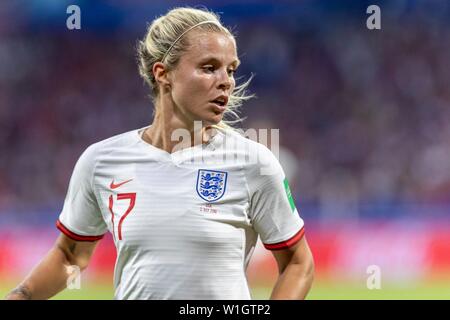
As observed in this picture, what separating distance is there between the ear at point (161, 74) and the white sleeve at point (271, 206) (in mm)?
502

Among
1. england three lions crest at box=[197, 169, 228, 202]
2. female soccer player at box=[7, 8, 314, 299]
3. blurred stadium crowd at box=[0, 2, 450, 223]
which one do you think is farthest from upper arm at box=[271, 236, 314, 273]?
blurred stadium crowd at box=[0, 2, 450, 223]

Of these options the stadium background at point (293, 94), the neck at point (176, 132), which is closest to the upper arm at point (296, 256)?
the neck at point (176, 132)

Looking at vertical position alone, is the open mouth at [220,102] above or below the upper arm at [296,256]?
above

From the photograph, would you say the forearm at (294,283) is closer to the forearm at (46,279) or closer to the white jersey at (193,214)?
the white jersey at (193,214)

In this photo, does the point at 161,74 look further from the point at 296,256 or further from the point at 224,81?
the point at 296,256

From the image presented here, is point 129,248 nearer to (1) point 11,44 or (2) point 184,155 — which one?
(2) point 184,155

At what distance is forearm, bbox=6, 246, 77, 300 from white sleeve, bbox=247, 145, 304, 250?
0.80 meters

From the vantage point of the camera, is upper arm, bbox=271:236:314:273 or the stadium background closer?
upper arm, bbox=271:236:314:273

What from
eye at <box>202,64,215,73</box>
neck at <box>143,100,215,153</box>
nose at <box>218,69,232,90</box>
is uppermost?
eye at <box>202,64,215,73</box>

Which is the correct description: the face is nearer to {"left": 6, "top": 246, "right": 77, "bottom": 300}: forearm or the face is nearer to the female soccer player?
the female soccer player

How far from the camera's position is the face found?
8.83 ft

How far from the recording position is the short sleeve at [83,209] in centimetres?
289

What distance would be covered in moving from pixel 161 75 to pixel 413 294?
5.29m
